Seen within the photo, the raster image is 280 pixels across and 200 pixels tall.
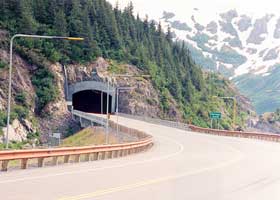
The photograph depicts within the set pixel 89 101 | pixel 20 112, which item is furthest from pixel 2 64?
pixel 89 101

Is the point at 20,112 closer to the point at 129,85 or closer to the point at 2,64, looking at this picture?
the point at 2,64

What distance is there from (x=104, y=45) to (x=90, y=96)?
12840 millimetres

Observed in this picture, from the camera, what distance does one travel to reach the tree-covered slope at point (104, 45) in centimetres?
11244

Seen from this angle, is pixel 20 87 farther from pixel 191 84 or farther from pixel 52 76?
pixel 191 84

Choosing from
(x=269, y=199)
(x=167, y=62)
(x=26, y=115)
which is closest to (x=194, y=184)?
(x=269, y=199)

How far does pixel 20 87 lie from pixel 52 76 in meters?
9.86

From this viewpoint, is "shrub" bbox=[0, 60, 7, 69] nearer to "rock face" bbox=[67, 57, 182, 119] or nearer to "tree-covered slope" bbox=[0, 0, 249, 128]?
"tree-covered slope" bbox=[0, 0, 249, 128]

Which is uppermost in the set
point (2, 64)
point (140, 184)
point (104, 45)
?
point (104, 45)

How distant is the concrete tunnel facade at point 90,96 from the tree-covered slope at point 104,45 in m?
5.32

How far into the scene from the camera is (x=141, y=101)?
417ft

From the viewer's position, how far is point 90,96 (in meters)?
132

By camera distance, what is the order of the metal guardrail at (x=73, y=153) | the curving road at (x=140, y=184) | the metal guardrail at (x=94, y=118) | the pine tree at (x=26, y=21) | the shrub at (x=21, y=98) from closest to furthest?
1. the curving road at (x=140, y=184)
2. the metal guardrail at (x=73, y=153)
3. the metal guardrail at (x=94, y=118)
4. the shrub at (x=21, y=98)
5. the pine tree at (x=26, y=21)

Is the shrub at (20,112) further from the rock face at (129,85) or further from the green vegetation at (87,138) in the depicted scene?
the rock face at (129,85)

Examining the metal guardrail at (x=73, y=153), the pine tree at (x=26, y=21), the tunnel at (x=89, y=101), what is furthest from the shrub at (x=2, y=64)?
the metal guardrail at (x=73, y=153)
